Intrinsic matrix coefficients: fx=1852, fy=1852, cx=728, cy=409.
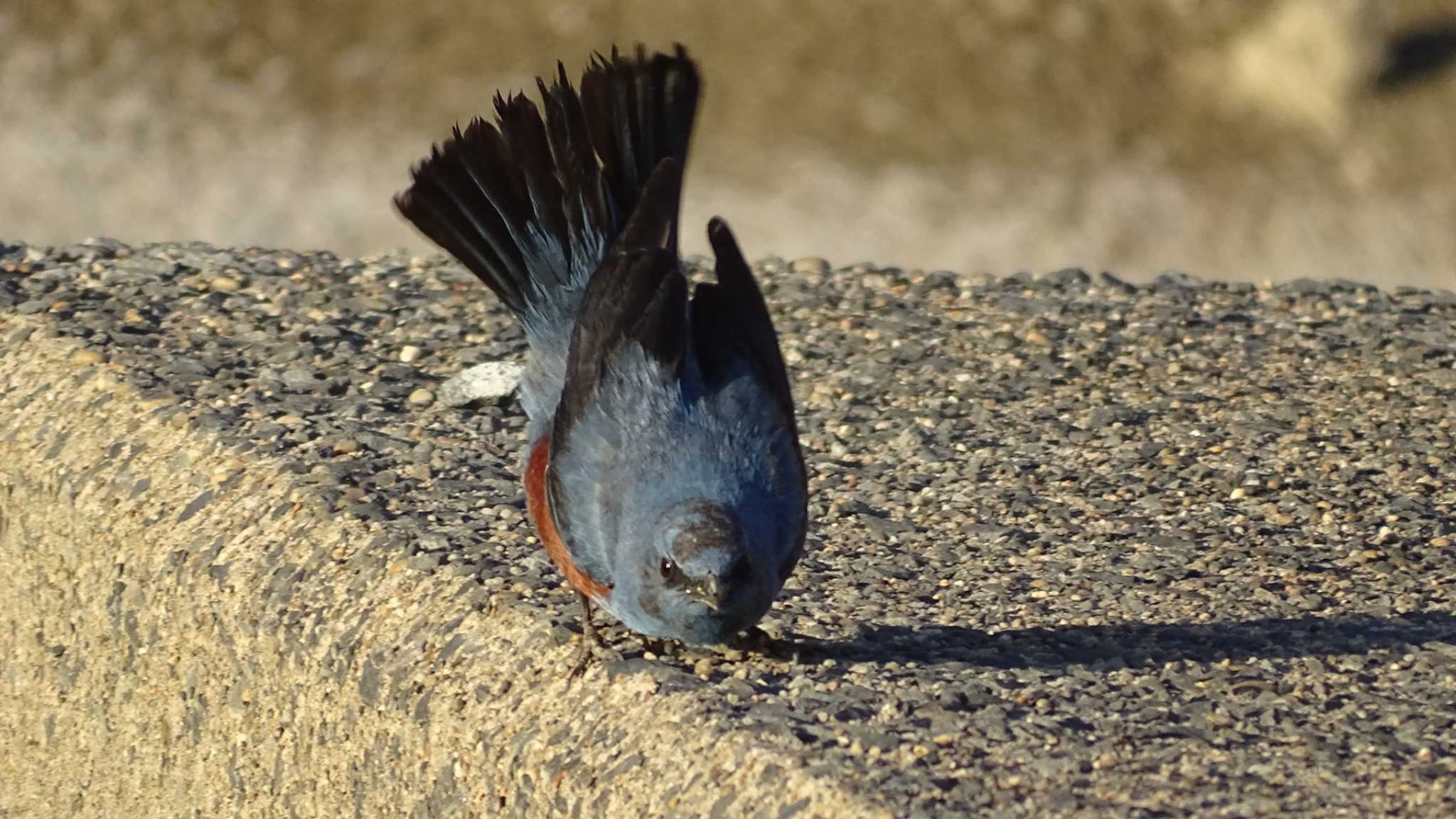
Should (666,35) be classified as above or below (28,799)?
above

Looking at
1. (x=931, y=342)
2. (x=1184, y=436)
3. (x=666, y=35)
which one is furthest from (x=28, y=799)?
(x=666, y=35)

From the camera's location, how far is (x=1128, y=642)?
4035 mm

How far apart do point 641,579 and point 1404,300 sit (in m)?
4.08

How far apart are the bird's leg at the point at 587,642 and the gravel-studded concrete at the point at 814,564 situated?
34 millimetres

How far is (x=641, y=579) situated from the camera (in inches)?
141

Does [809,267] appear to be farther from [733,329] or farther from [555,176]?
[733,329]

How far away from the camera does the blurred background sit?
13.9 m

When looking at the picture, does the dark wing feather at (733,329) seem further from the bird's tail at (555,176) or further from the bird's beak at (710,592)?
the bird's beak at (710,592)

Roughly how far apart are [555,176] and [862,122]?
10375 millimetres

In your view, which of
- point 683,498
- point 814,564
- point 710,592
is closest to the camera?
point 710,592

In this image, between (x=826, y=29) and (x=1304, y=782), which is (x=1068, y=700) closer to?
(x=1304, y=782)

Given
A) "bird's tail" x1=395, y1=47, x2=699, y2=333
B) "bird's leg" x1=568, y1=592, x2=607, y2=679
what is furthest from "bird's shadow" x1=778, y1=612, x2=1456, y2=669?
"bird's tail" x1=395, y1=47, x2=699, y2=333

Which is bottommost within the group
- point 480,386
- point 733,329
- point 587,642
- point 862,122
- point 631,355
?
point 587,642

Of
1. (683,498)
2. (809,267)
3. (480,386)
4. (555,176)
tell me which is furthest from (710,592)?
(809,267)
